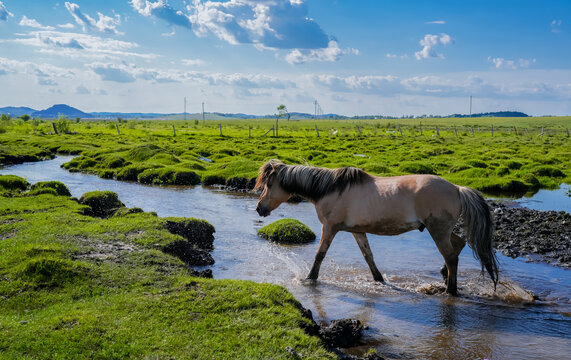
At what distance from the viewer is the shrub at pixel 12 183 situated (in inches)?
773

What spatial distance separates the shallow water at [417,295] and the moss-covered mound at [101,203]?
159 inches

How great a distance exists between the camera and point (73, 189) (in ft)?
73.3

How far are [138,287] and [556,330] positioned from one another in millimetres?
7773

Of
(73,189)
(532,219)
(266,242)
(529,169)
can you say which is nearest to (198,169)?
(73,189)

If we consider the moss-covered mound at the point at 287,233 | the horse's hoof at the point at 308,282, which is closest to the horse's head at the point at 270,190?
the horse's hoof at the point at 308,282

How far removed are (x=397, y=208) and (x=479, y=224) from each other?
170cm

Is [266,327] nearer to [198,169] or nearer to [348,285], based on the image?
[348,285]

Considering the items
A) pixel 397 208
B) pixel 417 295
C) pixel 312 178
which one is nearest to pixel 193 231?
pixel 312 178

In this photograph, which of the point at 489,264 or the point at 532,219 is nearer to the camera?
the point at 489,264

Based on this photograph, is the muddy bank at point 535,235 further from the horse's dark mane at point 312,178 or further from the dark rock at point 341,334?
the dark rock at point 341,334

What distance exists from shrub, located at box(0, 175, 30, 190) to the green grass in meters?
10.5

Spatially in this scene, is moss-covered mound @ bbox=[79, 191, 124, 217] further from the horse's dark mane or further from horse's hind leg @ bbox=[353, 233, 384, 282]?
horse's hind leg @ bbox=[353, 233, 384, 282]

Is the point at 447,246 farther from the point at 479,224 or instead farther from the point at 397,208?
the point at 397,208

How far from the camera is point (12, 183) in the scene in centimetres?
1989
